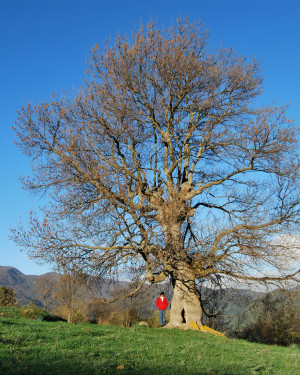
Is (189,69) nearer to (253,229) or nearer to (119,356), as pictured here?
(253,229)

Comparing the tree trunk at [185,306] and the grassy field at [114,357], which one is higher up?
the tree trunk at [185,306]

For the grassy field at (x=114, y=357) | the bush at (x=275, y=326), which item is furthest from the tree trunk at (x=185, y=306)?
the bush at (x=275, y=326)

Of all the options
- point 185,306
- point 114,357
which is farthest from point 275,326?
point 114,357

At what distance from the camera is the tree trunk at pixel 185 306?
51.1ft

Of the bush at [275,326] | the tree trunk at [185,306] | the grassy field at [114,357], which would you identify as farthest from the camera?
the bush at [275,326]

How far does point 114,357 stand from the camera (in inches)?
274

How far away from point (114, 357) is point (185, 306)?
928 centimetres

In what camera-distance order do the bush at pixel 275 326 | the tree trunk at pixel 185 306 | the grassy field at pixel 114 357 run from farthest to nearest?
1. the bush at pixel 275 326
2. the tree trunk at pixel 185 306
3. the grassy field at pixel 114 357

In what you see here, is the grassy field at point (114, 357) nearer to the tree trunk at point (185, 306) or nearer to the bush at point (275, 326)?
the tree trunk at point (185, 306)

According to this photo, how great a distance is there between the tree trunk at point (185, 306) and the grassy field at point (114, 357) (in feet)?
17.7

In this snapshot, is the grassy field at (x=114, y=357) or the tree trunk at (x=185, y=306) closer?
the grassy field at (x=114, y=357)

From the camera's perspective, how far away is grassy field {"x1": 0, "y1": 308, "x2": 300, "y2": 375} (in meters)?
5.98

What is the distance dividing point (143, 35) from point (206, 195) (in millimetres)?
7729

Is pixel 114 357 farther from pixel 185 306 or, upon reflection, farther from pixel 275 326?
pixel 275 326
